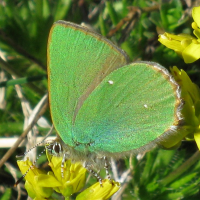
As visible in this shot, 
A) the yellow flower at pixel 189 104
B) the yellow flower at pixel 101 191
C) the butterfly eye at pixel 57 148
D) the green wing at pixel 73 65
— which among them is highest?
the green wing at pixel 73 65

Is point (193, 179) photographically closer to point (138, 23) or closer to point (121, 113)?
point (121, 113)

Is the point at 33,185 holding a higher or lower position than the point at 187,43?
lower

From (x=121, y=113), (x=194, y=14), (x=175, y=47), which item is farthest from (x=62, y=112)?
(x=194, y=14)

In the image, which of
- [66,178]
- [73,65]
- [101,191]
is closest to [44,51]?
[73,65]

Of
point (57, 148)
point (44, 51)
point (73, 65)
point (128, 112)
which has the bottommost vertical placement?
point (44, 51)

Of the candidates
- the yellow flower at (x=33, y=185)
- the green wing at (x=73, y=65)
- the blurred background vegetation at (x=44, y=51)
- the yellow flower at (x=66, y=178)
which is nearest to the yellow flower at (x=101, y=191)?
the yellow flower at (x=66, y=178)

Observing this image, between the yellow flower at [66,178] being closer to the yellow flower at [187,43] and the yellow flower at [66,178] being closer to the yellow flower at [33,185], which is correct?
the yellow flower at [33,185]

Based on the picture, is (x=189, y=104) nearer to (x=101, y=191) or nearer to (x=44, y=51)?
(x=101, y=191)

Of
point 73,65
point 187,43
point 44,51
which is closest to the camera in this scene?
point 73,65
